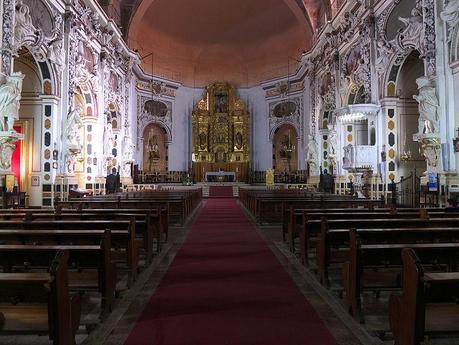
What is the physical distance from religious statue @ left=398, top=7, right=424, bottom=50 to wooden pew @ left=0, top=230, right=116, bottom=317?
1207 cm

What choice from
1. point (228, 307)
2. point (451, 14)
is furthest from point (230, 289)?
point (451, 14)

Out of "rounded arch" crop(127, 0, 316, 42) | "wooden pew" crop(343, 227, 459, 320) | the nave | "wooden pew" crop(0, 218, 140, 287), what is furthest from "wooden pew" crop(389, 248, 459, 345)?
"rounded arch" crop(127, 0, 316, 42)

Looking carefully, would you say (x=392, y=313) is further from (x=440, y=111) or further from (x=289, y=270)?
(x=440, y=111)

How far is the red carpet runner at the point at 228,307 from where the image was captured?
349cm

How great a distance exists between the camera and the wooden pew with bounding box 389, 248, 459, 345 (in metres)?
2.56

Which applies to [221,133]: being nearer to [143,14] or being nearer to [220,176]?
[220,176]

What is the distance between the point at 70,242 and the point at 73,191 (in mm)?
10518

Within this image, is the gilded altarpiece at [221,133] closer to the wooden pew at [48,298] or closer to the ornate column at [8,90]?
the ornate column at [8,90]

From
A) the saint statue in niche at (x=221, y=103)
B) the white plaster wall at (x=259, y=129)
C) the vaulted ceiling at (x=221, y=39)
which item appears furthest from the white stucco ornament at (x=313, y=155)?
the saint statue in niche at (x=221, y=103)

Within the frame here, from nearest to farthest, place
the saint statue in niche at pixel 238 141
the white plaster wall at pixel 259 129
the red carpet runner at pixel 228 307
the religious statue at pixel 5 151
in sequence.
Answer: the red carpet runner at pixel 228 307 < the religious statue at pixel 5 151 < the white plaster wall at pixel 259 129 < the saint statue in niche at pixel 238 141

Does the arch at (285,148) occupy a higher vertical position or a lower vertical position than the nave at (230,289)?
higher

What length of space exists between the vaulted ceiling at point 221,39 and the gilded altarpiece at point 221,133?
5.93 ft

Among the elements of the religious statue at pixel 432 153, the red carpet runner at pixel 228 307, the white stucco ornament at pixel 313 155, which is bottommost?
the red carpet runner at pixel 228 307

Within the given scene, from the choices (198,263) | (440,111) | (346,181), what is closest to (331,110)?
(346,181)
